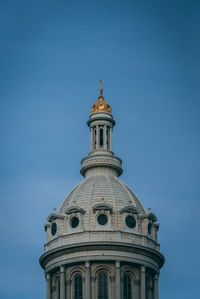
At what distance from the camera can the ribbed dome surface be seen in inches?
4653

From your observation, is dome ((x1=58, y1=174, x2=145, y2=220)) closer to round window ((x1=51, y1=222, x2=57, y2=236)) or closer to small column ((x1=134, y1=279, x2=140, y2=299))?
round window ((x1=51, y1=222, x2=57, y2=236))

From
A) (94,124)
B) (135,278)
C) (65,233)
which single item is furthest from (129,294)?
(94,124)

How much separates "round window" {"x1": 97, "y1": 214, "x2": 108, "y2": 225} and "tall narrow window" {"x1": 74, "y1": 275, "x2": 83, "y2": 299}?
6.00m

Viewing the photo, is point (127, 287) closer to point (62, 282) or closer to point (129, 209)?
point (62, 282)

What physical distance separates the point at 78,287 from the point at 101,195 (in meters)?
10.2

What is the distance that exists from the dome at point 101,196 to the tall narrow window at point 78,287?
19.6 ft

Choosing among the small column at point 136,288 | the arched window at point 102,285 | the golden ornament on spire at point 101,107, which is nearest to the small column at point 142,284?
the small column at point 136,288

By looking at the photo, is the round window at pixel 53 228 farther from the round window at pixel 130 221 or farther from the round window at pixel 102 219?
the round window at pixel 130 221

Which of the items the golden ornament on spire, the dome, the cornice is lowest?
the cornice

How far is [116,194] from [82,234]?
251 inches

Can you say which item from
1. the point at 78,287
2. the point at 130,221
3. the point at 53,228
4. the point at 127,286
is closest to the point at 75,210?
the point at 53,228

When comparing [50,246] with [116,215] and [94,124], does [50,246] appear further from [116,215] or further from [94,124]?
[94,124]

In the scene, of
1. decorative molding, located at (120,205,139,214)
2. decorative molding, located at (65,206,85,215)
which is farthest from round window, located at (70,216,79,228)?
decorative molding, located at (120,205,139,214)

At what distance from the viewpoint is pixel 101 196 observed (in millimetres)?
118750
